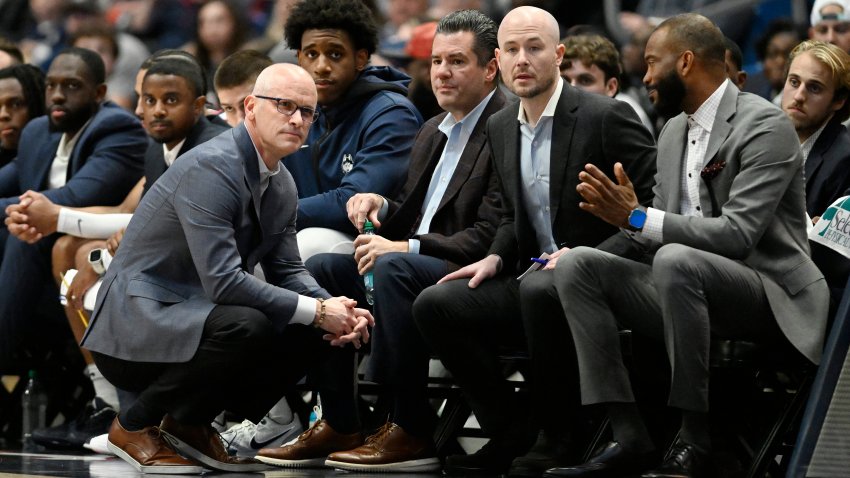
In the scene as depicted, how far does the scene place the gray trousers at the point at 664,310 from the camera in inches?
188

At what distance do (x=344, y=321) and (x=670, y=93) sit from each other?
150 cm

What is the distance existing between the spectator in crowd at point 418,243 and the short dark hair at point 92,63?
2.19 m

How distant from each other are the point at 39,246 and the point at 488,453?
2969 millimetres

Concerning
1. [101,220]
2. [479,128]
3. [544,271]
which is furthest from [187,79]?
[544,271]

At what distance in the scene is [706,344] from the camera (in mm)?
4781

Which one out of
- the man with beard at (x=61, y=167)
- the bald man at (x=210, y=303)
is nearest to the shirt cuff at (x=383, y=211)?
the bald man at (x=210, y=303)

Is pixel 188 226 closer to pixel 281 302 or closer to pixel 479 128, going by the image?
pixel 281 302

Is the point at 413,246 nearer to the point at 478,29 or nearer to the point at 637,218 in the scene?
the point at 478,29

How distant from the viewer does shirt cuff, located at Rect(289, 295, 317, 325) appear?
17.6 ft

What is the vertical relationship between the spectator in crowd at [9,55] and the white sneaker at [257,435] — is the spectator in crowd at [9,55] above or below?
above

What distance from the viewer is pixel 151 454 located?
5438mm

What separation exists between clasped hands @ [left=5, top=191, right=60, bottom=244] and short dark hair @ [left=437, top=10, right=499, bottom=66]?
7.33ft

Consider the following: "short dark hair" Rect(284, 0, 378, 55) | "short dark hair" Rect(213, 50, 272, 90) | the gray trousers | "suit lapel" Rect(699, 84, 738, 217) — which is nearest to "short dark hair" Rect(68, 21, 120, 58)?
"short dark hair" Rect(213, 50, 272, 90)

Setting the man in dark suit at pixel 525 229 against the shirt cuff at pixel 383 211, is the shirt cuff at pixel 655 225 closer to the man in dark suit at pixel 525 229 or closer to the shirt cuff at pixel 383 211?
the man in dark suit at pixel 525 229
